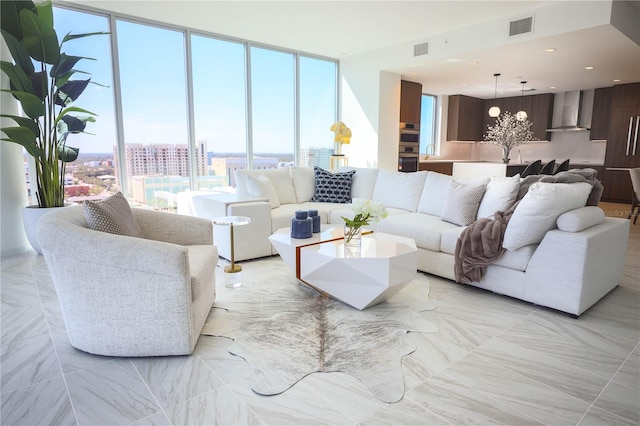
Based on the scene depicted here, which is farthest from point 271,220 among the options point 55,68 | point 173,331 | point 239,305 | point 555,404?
point 555,404

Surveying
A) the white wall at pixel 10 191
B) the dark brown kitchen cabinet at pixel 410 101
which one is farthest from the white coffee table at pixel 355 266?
the dark brown kitchen cabinet at pixel 410 101

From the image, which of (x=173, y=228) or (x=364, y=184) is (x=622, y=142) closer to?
(x=364, y=184)

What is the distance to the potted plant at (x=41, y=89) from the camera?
3.55 metres

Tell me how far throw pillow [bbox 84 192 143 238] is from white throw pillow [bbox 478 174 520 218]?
2.90 meters

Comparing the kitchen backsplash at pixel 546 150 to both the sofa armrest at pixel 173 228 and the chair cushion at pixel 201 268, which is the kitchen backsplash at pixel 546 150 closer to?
the sofa armrest at pixel 173 228

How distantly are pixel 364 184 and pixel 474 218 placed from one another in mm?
1652

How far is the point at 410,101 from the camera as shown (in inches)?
292

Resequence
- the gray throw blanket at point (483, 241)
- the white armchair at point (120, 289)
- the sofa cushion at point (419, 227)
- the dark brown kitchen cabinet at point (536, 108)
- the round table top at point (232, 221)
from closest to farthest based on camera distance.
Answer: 1. the white armchair at point (120, 289)
2. the gray throw blanket at point (483, 241)
3. the round table top at point (232, 221)
4. the sofa cushion at point (419, 227)
5. the dark brown kitchen cabinet at point (536, 108)

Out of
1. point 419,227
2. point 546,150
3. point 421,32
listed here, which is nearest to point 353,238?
point 419,227

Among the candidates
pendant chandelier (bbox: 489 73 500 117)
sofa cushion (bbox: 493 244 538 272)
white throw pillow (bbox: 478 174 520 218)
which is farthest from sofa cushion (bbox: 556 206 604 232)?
pendant chandelier (bbox: 489 73 500 117)

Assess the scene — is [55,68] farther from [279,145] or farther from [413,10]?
[413,10]

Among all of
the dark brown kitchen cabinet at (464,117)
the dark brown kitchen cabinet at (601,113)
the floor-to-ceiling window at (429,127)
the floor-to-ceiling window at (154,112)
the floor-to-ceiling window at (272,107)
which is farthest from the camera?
the dark brown kitchen cabinet at (464,117)

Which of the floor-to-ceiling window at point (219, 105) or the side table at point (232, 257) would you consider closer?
the side table at point (232, 257)

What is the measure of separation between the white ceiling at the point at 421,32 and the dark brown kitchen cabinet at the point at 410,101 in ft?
0.89
